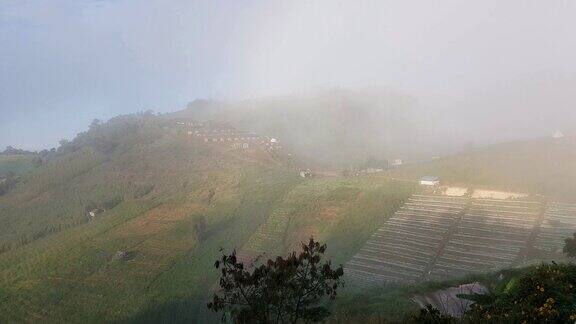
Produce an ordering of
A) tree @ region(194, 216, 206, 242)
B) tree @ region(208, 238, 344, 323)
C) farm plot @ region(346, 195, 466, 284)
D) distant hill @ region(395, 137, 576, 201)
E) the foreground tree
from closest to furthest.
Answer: tree @ region(208, 238, 344, 323) < the foreground tree < farm plot @ region(346, 195, 466, 284) < distant hill @ region(395, 137, 576, 201) < tree @ region(194, 216, 206, 242)

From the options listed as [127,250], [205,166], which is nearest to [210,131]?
[205,166]

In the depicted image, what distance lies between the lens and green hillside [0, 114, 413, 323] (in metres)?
45.4

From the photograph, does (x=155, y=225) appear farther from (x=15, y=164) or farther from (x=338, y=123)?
(x=15, y=164)

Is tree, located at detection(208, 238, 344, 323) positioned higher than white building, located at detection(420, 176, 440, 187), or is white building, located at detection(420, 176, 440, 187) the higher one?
tree, located at detection(208, 238, 344, 323)

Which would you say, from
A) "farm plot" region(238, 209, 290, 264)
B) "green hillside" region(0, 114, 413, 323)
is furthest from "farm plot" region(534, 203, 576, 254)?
"farm plot" region(238, 209, 290, 264)

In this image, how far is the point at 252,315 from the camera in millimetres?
10109

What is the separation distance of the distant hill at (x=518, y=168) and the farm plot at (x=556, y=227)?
310 centimetres

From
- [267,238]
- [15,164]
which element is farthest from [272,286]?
[15,164]

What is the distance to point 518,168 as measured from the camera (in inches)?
2431

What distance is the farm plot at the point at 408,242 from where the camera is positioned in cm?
4050

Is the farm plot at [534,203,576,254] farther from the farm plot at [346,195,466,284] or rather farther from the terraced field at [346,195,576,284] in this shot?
the farm plot at [346,195,466,284]

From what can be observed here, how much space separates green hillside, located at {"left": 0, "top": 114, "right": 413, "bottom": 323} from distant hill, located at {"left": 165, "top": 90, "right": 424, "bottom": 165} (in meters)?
22.5

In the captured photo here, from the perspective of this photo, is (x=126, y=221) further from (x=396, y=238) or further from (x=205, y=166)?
(x=396, y=238)

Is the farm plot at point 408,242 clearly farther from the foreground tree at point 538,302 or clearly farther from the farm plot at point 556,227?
the foreground tree at point 538,302
